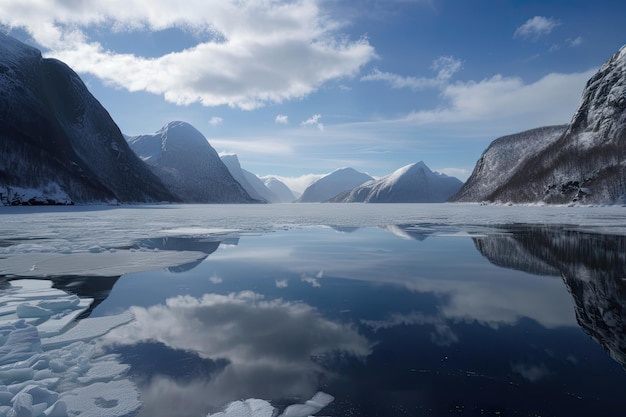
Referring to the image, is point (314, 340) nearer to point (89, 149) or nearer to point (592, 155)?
point (592, 155)

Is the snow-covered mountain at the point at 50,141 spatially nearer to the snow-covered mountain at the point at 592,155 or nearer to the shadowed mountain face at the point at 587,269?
the shadowed mountain face at the point at 587,269

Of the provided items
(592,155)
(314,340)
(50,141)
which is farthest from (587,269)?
(50,141)

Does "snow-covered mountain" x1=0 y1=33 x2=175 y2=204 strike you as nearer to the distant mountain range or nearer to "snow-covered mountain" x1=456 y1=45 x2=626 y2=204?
the distant mountain range

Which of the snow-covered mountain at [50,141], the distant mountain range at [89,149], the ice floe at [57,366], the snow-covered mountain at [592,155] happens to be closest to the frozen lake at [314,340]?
the ice floe at [57,366]

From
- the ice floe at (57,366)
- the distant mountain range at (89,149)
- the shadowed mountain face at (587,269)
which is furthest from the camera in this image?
the distant mountain range at (89,149)

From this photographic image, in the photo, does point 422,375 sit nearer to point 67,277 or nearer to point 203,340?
point 203,340

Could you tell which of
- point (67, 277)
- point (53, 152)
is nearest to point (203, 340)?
point (67, 277)
